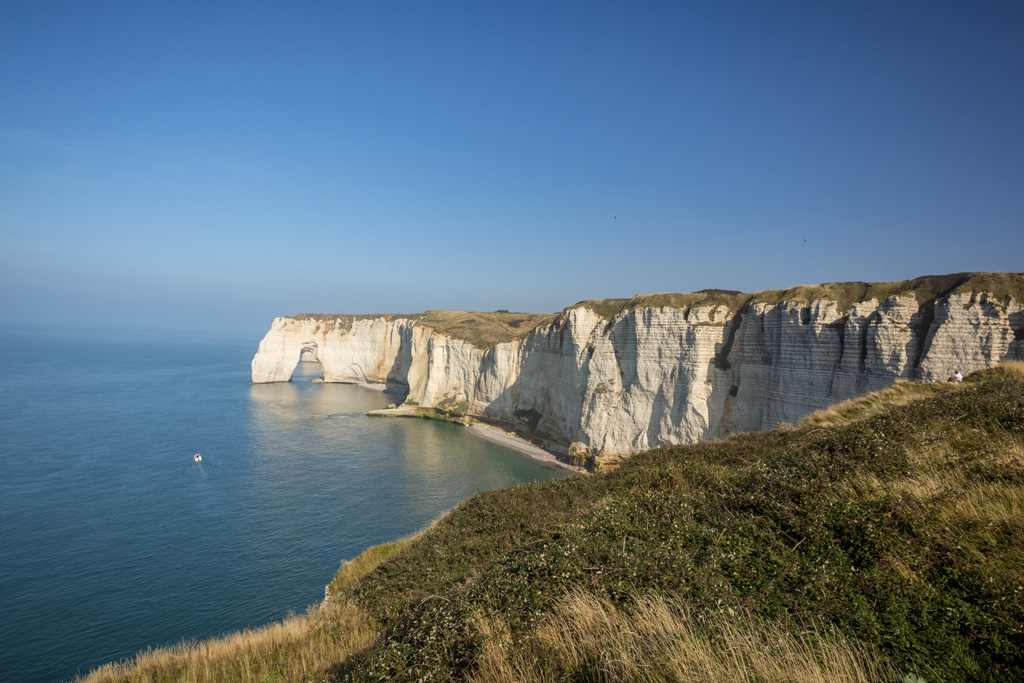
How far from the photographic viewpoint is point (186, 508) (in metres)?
28.2

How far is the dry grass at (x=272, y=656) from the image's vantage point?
25.9 feet

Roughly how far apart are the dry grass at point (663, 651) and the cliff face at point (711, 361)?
27.3m

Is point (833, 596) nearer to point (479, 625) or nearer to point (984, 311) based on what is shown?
point (479, 625)

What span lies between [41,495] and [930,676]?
142 feet

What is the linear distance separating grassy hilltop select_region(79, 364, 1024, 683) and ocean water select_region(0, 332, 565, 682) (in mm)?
12748

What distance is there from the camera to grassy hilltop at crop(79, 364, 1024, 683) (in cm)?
337

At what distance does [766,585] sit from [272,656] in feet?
31.3

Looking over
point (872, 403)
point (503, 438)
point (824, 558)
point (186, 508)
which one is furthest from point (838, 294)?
point (186, 508)

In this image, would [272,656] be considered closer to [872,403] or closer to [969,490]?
[969,490]

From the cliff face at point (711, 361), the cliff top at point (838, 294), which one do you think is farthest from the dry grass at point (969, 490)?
the cliff top at point (838, 294)

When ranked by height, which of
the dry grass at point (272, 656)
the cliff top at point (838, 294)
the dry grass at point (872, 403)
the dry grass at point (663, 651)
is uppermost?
the cliff top at point (838, 294)

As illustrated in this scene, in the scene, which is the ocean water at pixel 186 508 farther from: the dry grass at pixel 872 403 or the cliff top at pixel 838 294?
the dry grass at pixel 872 403

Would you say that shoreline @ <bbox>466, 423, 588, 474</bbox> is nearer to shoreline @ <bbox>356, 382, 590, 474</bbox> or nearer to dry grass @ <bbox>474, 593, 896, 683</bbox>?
shoreline @ <bbox>356, 382, 590, 474</bbox>

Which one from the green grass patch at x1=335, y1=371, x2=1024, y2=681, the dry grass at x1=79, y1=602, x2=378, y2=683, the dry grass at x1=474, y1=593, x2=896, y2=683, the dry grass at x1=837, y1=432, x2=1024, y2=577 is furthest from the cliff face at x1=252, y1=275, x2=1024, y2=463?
the dry grass at x1=79, y1=602, x2=378, y2=683
